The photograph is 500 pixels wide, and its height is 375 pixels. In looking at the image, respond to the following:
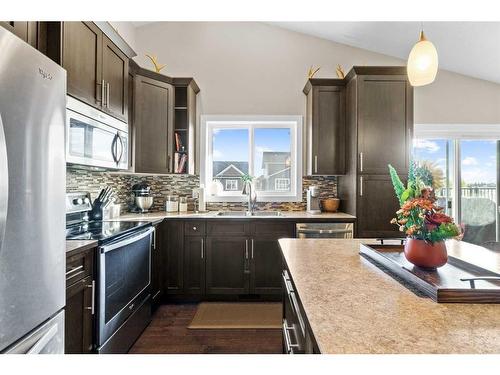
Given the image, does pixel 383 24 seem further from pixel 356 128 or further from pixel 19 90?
pixel 19 90

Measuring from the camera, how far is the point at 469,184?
3877 millimetres

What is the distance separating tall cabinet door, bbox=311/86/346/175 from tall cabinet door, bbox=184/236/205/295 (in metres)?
1.58

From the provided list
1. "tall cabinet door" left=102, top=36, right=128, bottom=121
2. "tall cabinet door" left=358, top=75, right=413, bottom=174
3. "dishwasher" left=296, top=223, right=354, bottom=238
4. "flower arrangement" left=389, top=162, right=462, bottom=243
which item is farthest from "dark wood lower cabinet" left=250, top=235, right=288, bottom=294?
"flower arrangement" left=389, top=162, right=462, bottom=243

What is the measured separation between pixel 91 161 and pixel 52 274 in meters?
1.04

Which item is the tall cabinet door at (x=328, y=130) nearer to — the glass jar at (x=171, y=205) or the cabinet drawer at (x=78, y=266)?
the glass jar at (x=171, y=205)

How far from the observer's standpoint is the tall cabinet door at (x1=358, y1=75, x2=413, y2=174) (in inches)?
122

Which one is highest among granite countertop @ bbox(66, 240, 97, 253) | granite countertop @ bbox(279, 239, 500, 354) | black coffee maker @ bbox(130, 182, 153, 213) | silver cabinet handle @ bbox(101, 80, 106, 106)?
silver cabinet handle @ bbox(101, 80, 106, 106)

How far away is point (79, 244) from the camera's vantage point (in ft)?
5.33

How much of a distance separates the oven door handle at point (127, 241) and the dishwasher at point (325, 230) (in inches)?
58.0

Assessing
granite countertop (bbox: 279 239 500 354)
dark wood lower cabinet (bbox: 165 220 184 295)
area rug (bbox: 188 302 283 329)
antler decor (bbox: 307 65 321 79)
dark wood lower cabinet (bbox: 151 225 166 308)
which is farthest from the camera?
antler decor (bbox: 307 65 321 79)

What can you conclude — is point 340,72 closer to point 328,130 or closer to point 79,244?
point 328,130

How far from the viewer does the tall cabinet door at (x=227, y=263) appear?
121 inches

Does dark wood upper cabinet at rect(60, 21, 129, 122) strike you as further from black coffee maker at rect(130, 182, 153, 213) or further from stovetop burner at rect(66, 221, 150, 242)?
black coffee maker at rect(130, 182, 153, 213)

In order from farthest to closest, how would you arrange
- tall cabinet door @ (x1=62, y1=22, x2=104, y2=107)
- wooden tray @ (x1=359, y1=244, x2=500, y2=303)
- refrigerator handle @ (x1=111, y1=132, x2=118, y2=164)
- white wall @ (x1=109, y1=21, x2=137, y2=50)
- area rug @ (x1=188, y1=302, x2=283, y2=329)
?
1. white wall @ (x1=109, y1=21, x2=137, y2=50)
2. area rug @ (x1=188, y1=302, x2=283, y2=329)
3. refrigerator handle @ (x1=111, y1=132, x2=118, y2=164)
4. tall cabinet door @ (x1=62, y1=22, x2=104, y2=107)
5. wooden tray @ (x1=359, y1=244, x2=500, y2=303)
